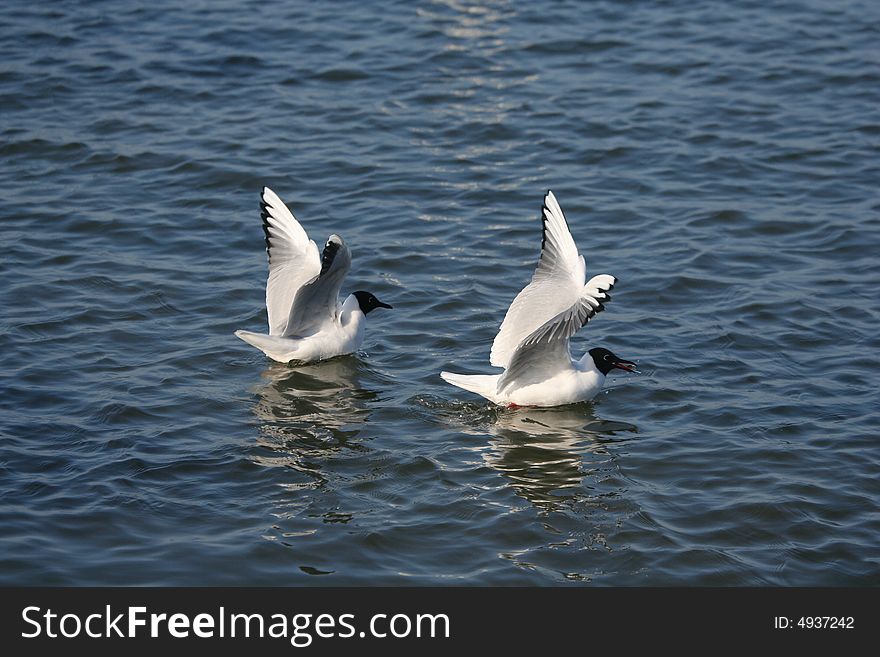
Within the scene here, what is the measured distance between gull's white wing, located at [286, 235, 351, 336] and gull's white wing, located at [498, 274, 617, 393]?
1568 millimetres

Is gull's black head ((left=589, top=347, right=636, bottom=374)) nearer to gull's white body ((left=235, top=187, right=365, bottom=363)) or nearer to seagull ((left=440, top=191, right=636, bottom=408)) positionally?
seagull ((left=440, top=191, right=636, bottom=408))

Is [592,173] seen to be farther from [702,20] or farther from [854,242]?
[702,20]

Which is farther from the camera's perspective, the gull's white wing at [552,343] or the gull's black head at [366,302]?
the gull's black head at [366,302]

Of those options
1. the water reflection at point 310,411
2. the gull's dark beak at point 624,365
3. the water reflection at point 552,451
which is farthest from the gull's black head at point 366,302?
the gull's dark beak at point 624,365

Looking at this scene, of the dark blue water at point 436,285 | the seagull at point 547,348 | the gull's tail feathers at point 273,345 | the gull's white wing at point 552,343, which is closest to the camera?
the dark blue water at point 436,285

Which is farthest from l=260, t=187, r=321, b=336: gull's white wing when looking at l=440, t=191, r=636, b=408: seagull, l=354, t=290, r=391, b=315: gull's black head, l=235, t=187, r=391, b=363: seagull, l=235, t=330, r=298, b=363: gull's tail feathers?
l=440, t=191, r=636, b=408: seagull

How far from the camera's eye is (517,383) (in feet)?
33.8

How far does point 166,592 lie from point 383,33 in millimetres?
12165

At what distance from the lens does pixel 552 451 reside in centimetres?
978

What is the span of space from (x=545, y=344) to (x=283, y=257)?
7.99 feet

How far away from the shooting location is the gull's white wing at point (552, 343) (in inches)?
356

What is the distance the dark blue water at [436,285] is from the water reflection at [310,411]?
0.03 metres

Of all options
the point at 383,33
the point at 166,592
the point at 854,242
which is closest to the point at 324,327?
the point at 166,592

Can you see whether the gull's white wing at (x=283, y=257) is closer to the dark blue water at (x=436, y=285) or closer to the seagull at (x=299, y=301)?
the seagull at (x=299, y=301)
